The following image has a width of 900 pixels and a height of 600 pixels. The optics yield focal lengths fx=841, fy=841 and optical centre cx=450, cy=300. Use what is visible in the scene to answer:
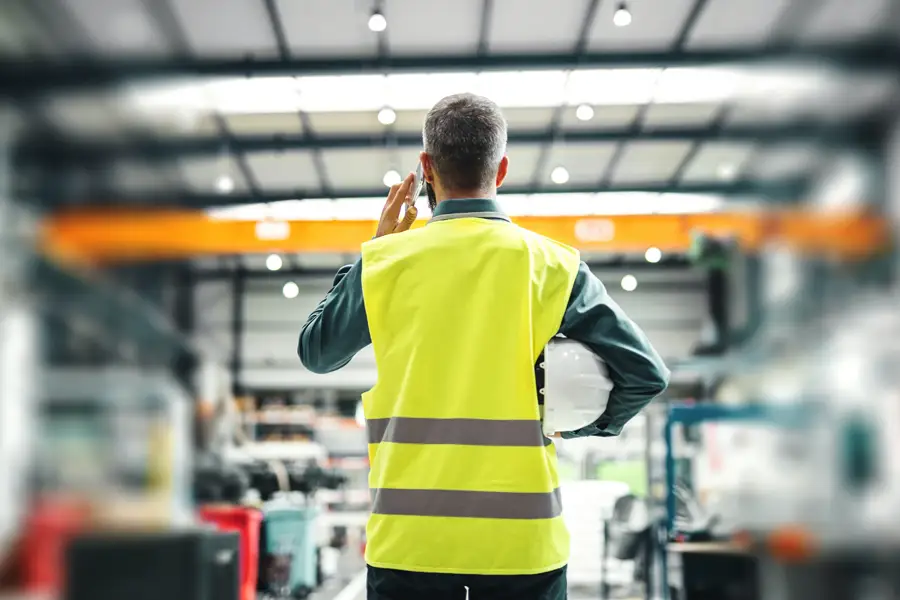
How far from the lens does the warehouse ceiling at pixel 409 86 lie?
7.78m

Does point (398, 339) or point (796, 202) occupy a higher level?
point (796, 202)

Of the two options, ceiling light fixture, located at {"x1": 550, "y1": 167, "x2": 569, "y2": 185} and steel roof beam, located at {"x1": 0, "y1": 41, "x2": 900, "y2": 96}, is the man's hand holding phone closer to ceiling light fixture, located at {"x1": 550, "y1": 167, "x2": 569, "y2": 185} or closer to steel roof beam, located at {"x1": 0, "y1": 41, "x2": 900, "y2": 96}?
steel roof beam, located at {"x1": 0, "y1": 41, "x2": 900, "y2": 96}

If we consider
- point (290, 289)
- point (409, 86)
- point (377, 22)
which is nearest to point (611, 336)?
point (377, 22)

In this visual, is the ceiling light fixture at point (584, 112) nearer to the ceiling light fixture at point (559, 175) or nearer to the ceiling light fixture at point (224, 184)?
the ceiling light fixture at point (559, 175)

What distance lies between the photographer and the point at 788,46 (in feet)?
29.3

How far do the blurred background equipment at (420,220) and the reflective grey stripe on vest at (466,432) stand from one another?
1125 millimetres

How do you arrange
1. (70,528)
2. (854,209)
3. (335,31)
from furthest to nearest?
(335,31)
(854,209)
(70,528)

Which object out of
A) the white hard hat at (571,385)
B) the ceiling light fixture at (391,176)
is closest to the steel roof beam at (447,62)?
the ceiling light fixture at (391,176)

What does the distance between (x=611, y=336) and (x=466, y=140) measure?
1.07 ft

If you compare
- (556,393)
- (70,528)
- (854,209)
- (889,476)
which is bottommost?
(70,528)

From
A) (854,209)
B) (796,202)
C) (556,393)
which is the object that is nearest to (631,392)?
(556,393)

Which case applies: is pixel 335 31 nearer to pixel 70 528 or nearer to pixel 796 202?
pixel 796 202

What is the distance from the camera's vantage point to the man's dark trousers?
1039 mm

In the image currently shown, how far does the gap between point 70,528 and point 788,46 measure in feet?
28.3
